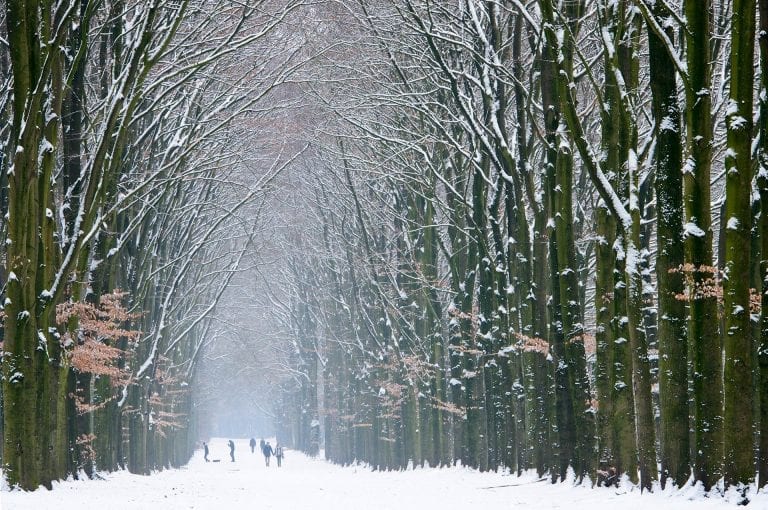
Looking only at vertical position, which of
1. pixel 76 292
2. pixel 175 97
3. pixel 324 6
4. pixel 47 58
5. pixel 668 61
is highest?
pixel 324 6

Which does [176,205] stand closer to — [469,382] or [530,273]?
[469,382]

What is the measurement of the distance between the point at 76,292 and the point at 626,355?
10.8m

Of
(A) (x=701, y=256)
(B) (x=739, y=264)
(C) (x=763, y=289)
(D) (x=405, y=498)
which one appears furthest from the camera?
(D) (x=405, y=498)

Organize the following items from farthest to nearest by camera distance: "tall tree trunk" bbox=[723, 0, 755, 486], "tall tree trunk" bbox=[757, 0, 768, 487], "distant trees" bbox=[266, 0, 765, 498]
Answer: "distant trees" bbox=[266, 0, 765, 498] → "tall tree trunk" bbox=[723, 0, 755, 486] → "tall tree trunk" bbox=[757, 0, 768, 487]

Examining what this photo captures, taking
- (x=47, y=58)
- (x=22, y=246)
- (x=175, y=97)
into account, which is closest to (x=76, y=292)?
(x=22, y=246)

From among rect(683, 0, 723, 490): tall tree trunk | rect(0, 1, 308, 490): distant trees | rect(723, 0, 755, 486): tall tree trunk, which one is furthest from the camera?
rect(0, 1, 308, 490): distant trees

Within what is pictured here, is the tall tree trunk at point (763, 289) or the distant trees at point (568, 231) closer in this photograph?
the tall tree trunk at point (763, 289)

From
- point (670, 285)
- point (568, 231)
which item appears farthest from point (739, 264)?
point (568, 231)

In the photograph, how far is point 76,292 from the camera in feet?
61.5

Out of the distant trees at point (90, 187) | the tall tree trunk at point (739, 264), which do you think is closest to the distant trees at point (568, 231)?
the tall tree trunk at point (739, 264)

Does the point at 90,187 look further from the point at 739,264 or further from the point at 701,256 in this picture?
the point at 739,264

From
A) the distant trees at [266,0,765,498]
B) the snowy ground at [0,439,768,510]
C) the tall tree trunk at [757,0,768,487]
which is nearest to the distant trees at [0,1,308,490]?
the snowy ground at [0,439,768,510]

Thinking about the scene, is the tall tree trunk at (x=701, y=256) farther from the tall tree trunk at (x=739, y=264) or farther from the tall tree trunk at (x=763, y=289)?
the tall tree trunk at (x=763, y=289)

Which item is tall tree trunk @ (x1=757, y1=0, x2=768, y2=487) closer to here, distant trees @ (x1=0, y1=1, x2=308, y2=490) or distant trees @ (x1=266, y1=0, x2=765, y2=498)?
distant trees @ (x1=266, y1=0, x2=765, y2=498)
